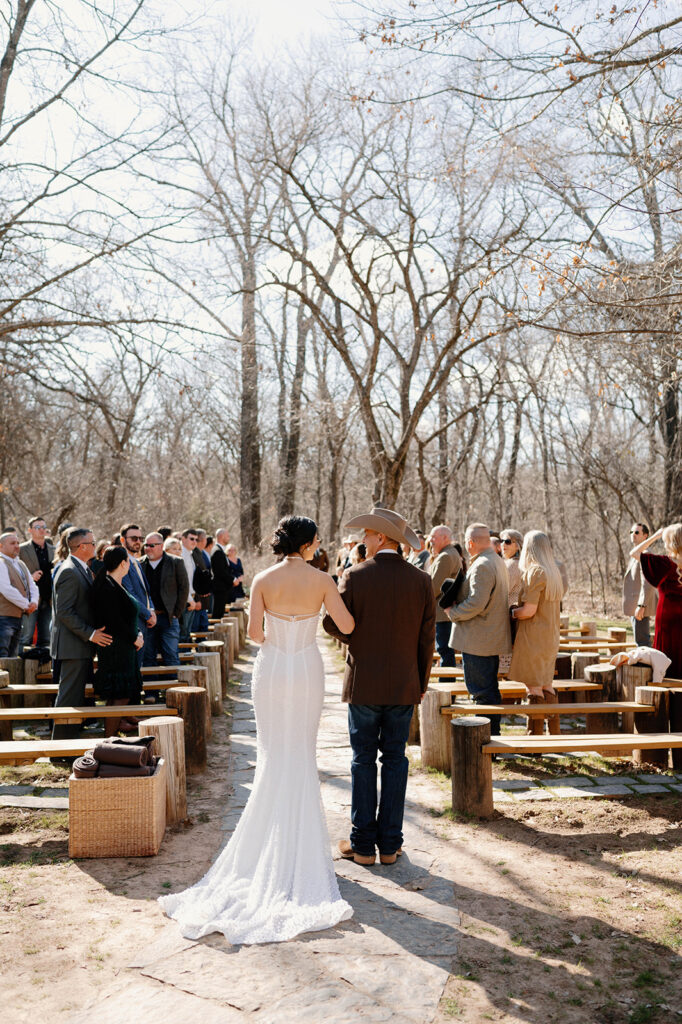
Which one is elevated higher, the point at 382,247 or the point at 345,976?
the point at 382,247

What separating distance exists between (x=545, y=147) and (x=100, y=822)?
9.55 metres

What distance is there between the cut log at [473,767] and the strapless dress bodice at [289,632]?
5.52ft

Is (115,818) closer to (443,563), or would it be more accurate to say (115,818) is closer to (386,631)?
(386,631)

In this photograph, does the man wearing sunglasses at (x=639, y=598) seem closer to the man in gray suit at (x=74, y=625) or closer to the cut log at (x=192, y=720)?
the cut log at (x=192, y=720)

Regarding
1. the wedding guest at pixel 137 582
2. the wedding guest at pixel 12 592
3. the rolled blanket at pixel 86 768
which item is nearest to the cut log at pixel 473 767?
the rolled blanket at pixel 86 768

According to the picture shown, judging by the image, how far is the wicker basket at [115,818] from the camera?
541 centimetres

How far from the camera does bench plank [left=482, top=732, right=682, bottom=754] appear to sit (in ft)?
21.3

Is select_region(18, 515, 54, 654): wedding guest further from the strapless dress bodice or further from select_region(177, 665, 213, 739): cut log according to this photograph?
the strapless dress bodice

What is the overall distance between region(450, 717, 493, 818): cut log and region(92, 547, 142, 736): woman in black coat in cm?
317

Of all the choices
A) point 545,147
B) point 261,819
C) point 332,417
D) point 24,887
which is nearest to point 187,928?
point 261,819

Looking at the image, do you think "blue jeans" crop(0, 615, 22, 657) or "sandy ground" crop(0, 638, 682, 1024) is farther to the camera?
"blue jeans" crop(0, 615, 22, 657)

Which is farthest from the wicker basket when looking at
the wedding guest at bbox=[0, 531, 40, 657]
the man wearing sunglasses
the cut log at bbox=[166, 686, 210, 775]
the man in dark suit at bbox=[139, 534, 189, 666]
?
the man wearing sunglasses

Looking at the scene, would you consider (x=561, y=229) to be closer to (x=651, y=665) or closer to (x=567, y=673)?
(x=567, y=673)

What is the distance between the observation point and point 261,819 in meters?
4.96
